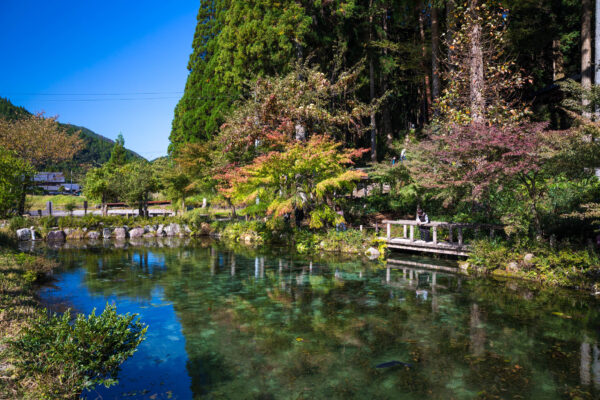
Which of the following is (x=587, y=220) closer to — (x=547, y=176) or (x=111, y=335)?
(x=547, y=176)

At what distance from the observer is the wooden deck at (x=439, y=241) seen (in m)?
12.1

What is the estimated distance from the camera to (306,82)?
20.1 metres

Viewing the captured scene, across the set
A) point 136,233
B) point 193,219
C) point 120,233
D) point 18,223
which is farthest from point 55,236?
point 193,219

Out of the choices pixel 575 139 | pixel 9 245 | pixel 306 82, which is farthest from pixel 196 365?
pixel 306 82

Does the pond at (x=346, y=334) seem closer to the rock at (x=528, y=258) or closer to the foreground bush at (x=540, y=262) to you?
the foreground bush at (x=540, y=262)

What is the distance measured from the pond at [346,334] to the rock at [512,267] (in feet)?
2.23

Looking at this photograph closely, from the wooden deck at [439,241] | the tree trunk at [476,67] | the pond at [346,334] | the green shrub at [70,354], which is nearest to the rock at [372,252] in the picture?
the wooden deck at [439,241]

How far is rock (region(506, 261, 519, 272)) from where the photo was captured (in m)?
10.2

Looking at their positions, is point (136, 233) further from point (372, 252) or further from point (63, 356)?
point (63, 356)

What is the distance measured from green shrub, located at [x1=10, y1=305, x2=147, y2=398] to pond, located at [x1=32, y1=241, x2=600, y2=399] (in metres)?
0.99

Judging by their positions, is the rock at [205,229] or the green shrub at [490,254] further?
the rock at [205,229]

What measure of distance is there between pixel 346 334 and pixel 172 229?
19519 mm

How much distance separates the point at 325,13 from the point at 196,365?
21179mm

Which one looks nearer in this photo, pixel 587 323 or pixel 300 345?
pixel 300 345
